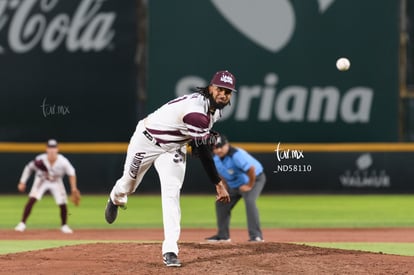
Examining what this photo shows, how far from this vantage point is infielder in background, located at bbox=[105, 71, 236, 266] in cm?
861

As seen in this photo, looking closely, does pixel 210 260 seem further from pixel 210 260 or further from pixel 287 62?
pixel 287 62

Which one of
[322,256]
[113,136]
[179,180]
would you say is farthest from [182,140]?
[113,136]

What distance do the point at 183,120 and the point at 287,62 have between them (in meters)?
12.2

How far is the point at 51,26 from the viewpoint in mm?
20297

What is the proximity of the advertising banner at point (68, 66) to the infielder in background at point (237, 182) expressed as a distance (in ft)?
24.2

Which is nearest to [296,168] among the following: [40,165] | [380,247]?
[40,165]

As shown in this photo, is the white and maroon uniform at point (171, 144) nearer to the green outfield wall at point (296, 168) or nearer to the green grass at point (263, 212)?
the green grass at point (263, 212)

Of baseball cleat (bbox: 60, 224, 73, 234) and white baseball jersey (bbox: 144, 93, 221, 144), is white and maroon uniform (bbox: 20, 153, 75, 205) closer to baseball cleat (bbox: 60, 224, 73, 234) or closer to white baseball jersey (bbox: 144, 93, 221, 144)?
baseball cleat (bbox: 60, 224, 73, 234)

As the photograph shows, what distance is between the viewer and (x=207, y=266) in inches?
345

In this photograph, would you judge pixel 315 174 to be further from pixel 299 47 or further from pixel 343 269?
pixel 343 269

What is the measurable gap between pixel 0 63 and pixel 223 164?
28.5 feet

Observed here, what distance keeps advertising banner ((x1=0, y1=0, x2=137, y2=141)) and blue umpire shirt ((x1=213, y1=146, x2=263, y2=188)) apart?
7.35m

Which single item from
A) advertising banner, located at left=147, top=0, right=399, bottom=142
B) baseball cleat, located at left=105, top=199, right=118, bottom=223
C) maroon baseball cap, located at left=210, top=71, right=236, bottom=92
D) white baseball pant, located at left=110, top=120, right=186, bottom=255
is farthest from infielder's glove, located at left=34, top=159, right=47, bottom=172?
maroon baseball cap, located at left=210, top=71, right=236, bottom=92

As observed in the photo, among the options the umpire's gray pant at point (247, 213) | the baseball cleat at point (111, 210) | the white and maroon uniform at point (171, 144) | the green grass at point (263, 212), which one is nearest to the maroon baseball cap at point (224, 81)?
the white and maroon uniform at point (171, 144)
